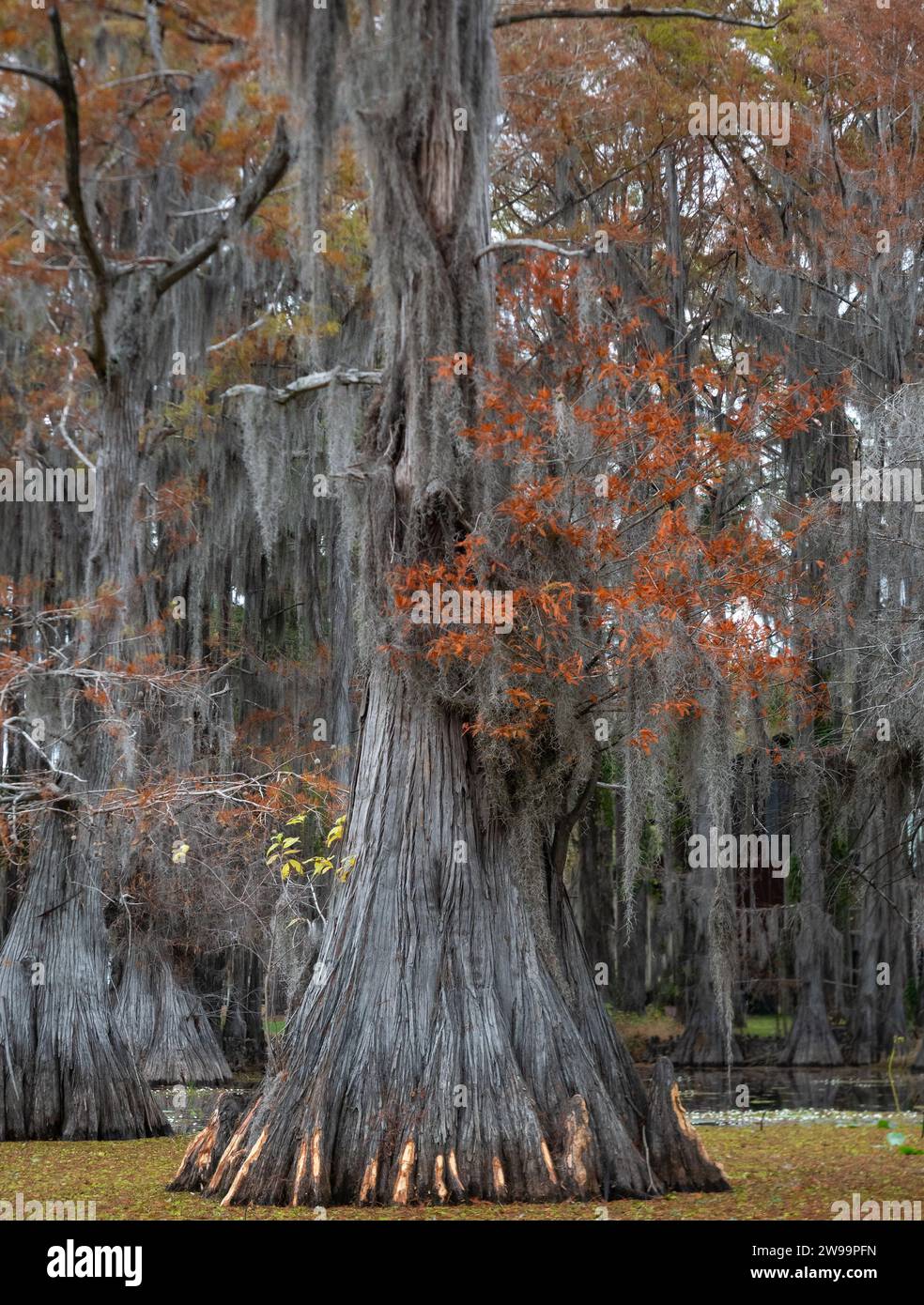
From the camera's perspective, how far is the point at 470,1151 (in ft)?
25.6

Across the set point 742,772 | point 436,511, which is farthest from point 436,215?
point 742,772

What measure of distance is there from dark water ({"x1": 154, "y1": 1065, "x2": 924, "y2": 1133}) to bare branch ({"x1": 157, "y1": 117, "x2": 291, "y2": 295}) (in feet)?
22.2

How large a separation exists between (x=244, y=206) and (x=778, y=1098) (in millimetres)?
10504

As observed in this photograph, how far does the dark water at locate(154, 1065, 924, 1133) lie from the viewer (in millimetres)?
13117

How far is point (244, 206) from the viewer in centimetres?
1155

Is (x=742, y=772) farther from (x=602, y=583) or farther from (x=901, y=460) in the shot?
(x=602, y=583)

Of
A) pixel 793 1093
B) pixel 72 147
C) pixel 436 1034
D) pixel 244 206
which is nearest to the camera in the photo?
pixel 436 1034

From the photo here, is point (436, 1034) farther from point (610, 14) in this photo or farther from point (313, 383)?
point (610, 14)

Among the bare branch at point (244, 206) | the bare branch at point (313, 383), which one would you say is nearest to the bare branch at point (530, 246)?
the bare branch at point (244, 206)

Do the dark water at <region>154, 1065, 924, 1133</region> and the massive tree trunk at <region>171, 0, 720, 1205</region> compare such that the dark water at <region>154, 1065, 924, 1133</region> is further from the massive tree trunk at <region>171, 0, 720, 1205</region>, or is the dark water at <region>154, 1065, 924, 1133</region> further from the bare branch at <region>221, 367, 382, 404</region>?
the bare branch at <region>221, 367, 382, 404</region>

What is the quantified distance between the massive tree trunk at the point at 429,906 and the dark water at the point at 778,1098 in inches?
122

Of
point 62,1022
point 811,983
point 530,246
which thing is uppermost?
point 530,246

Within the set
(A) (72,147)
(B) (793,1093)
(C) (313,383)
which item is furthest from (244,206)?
(B) (793,1093)

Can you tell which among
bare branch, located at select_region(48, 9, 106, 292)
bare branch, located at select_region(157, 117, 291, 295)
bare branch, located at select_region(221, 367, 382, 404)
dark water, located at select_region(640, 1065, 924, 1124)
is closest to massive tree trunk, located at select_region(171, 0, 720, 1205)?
bare branch, located at select_region(157, 117, 291, 295)
